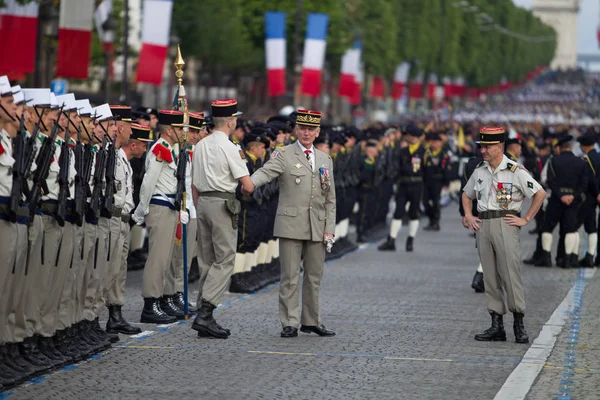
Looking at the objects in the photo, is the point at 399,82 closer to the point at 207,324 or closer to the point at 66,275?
the point at 207,324

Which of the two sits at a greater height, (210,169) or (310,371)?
(210,169)

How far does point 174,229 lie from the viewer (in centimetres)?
1470

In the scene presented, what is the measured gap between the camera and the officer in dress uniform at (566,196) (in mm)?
22266

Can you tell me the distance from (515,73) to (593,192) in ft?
523

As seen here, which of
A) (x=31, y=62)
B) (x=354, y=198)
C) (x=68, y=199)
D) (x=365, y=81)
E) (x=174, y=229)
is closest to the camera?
(x=68, y=199)

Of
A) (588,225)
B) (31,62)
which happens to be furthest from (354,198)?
(31,62)

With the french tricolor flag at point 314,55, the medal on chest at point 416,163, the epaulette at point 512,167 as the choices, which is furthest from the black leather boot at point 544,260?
the french tricolor flag at point 314,55

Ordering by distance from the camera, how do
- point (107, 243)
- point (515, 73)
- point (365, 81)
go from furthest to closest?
point (515, 73)
point (365, 81)
point (107, 243)

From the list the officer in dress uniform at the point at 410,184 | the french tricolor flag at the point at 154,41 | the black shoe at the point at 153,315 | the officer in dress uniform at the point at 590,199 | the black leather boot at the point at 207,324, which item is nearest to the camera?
the black leather boot at the point at 207,324

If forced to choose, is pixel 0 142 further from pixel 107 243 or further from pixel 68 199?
pixel 107 243

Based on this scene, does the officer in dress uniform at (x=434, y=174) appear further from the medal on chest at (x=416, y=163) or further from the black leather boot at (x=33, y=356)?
the black leather boot at (x=33, y=356)

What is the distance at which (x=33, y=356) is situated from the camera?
1130cm

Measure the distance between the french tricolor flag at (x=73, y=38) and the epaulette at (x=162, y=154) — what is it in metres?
13.6

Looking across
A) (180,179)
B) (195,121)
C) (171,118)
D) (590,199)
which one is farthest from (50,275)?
(590,199)
